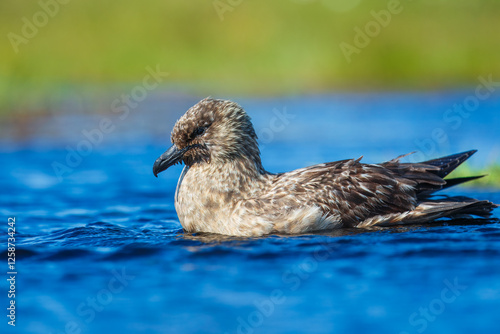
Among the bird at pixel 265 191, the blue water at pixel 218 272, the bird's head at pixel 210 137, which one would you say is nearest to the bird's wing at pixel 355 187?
the bird at pixel 265 191

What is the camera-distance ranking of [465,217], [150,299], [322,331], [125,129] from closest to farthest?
[322,331]
[150,299]
[465,217]
[125,129]

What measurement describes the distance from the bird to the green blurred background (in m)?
13.4

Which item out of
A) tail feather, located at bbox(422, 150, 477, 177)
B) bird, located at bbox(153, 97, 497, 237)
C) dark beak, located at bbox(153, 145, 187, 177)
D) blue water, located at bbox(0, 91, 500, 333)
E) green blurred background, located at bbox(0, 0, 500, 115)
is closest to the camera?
blue water, located at bbox(0, 91, 500, 333)

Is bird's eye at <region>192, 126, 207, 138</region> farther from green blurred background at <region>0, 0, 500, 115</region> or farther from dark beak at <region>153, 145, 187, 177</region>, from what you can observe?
green blurred background at <region>0, 0, 500, 115</region>

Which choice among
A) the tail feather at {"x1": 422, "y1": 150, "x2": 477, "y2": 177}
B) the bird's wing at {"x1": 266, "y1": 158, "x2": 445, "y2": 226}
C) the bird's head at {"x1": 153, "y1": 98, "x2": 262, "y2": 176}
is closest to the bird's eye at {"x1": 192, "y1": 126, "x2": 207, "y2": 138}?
the bird's head at {"x1": 153, "y1": 98, "x2": 262, "y2": 176}

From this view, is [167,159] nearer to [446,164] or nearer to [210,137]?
[210,137]

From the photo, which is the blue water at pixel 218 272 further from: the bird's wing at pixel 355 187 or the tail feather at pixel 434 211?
the bird's wing at pixel 355 187

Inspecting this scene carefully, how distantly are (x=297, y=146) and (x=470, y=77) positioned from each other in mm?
10856

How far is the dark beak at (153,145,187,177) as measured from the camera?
7504 millimetres

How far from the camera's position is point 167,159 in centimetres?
753

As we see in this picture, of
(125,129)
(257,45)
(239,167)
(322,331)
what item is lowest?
(322,331)

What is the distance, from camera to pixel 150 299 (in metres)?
5.58

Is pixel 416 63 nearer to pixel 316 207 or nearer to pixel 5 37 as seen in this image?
pixel 5 37

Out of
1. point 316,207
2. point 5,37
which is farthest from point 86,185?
point 5,37
